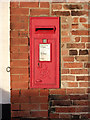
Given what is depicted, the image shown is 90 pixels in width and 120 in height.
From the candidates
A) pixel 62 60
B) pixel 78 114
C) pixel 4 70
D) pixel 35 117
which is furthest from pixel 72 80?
pixel 4 70

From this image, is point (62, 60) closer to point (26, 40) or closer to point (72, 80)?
point (72, 80)

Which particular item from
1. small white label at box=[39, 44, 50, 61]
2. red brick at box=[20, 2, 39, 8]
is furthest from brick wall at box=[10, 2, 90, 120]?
small white label at box=[39, 44, 50, 61]

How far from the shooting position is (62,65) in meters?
2.29

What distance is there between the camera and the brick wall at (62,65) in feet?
7.46

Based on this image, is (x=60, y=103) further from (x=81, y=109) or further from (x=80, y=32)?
(x=80, y=32)

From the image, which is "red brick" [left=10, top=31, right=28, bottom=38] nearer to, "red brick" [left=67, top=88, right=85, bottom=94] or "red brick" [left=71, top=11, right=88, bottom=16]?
"red brick" [left=71, top=11, right=88, bottom=16]

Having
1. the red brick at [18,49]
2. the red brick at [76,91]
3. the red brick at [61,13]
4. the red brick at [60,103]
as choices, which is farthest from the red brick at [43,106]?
the red brick at [61,13]

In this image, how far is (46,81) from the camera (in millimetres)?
2268

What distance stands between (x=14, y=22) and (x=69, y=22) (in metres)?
0.71

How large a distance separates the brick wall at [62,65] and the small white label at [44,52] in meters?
0.17

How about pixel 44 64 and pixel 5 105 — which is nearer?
pixel 44 64

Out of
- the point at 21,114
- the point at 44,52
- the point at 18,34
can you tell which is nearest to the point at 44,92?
the point at 21,114

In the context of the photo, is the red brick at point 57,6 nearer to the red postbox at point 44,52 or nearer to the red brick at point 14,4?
the red postbox at point 44,52

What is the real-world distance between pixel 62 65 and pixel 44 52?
0.96 feet
